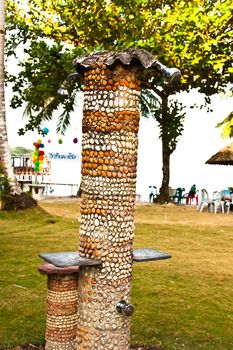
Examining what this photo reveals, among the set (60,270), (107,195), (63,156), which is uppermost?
(63,156)

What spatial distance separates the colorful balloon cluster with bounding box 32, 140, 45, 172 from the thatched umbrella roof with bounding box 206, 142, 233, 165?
9.63 m

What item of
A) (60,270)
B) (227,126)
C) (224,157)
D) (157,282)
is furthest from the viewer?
(227,126)

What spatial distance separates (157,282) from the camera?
7.94m

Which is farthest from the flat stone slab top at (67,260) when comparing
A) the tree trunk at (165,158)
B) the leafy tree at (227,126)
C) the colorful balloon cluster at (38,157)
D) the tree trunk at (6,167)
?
the leafy tree at (227,126)

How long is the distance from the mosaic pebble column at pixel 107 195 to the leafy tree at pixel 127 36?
39.4ft

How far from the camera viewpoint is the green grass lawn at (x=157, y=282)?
5.61 metres

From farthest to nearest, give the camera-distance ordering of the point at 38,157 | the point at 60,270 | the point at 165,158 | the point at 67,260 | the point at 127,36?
the point at 38,157 → the point at 165,158 → the point at 127,36 → the point at 60,270 → the point at 67,260

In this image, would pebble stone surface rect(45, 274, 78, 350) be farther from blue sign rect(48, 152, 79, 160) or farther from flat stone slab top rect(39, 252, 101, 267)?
blue sign rect(48, 152, 79, 160)

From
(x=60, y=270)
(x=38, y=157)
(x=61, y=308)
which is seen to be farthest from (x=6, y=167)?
(x=60, y=270)

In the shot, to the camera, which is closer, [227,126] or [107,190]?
[107,190]

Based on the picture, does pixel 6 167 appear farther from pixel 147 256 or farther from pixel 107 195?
pixel 107 195

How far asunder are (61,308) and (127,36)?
1540cm

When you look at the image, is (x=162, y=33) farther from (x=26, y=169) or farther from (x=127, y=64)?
(x=127, y=64)

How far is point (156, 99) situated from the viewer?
86.8 ft
